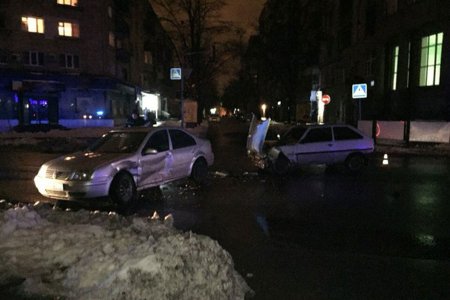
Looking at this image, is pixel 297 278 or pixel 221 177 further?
pixel 221 177

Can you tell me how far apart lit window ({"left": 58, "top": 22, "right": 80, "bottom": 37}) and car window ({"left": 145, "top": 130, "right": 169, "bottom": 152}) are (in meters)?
35.5

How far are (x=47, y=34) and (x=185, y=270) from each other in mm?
41356

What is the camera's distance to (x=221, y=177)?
13.3 m

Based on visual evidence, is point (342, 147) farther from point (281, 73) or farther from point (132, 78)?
point (132, 78)

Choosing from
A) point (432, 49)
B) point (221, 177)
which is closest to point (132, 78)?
point (432, 49)

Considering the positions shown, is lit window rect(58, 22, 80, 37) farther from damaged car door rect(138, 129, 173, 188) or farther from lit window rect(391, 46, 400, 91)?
damaged car door rect(138, 129, 173, 188)

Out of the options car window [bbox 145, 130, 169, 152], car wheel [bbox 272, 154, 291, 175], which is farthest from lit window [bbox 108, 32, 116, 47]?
car window [bbox 145, 130, 169, 152]

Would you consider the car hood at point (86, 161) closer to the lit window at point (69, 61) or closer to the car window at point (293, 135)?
the car window at point (293, 135)

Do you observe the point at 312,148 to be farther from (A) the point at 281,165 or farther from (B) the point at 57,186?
(B) the point at 57,186

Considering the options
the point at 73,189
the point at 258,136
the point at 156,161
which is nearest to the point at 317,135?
the point at 258,136

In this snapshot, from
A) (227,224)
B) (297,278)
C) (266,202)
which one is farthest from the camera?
(266,202)

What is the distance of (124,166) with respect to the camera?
934 centimetres

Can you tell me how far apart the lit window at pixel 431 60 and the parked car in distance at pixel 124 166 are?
19.4 m

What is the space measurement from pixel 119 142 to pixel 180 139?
5.33 ft
